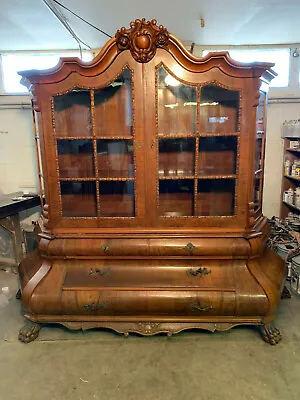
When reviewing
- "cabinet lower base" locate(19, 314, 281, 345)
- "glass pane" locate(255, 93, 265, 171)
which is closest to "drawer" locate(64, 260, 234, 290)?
"cabinet lower base" locate(19, 314, 281, 345)

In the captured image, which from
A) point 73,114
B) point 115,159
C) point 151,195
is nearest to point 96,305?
point 151,195

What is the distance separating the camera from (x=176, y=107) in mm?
1858

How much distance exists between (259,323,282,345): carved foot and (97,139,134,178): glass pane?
4.12ft

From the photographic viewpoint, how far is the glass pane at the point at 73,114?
180 cm

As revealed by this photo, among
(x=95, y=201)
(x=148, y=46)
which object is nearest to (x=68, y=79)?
(x=148, y=46)

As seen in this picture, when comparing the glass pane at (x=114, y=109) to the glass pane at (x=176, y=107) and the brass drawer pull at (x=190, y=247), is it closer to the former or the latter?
the glass pane at (x=176, y=107)

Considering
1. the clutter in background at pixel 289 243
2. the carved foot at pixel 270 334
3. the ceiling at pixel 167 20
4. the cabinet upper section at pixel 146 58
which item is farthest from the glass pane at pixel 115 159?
the clutter in background at pixel 289 243

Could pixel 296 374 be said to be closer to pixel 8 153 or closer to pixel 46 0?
pixel 46 0

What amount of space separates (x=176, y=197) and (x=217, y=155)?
38 centimetres

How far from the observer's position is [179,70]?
1695 mm

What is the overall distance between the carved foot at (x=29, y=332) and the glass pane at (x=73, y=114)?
1.23 metres

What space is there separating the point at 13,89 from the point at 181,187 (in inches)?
86.7

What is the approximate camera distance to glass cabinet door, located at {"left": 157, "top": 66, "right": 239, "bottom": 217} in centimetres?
178

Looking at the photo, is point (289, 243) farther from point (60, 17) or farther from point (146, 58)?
point (60, 17)
